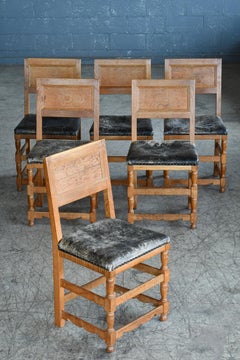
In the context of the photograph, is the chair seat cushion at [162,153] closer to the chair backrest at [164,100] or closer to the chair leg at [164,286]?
the chair backrest at [164,100]

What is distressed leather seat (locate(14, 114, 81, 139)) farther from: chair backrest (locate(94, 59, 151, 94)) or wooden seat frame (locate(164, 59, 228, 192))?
wooden seat frame (locate(164, 59, 228, 192))

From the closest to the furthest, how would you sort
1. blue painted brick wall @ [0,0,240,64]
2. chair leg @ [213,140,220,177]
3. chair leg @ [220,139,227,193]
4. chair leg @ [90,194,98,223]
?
1. chair leg @ [90,194,98,223]
2. chair leg @ [220,139,227,193]
3. chair leg @ [213,140,220,177]
4. blue painted brick wall @ [0,0,240,64]

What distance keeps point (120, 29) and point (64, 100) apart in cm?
525

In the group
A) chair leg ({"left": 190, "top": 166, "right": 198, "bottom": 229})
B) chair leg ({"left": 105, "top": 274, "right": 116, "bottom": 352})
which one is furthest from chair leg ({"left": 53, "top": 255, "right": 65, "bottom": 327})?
chair leg ({"left": 190, "top": 166, "right": 198, "bottom": 229})

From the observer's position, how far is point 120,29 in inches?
421

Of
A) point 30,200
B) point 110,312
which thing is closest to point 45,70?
point 30,200

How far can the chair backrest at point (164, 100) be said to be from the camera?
5555 millimetres

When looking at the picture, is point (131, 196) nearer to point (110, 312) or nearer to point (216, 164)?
point (216, 164)

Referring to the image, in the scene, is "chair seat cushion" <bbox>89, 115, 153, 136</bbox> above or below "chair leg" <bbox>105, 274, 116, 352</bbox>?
above

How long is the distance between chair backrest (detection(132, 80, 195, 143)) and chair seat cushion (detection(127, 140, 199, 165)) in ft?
0.55

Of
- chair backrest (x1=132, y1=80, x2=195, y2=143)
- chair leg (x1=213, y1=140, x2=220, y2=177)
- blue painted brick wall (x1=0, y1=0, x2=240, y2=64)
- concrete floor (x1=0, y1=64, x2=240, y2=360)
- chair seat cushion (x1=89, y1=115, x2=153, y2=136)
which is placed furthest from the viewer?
blue painted brick wall (x1=0, y1=0, x2=240, y2=64)

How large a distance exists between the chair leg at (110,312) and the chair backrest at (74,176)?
397 millimetres

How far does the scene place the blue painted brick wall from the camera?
10617 millimetres

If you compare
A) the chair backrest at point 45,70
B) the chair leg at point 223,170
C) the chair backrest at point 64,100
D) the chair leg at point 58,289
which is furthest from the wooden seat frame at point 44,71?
the chair leg at point 58,289
